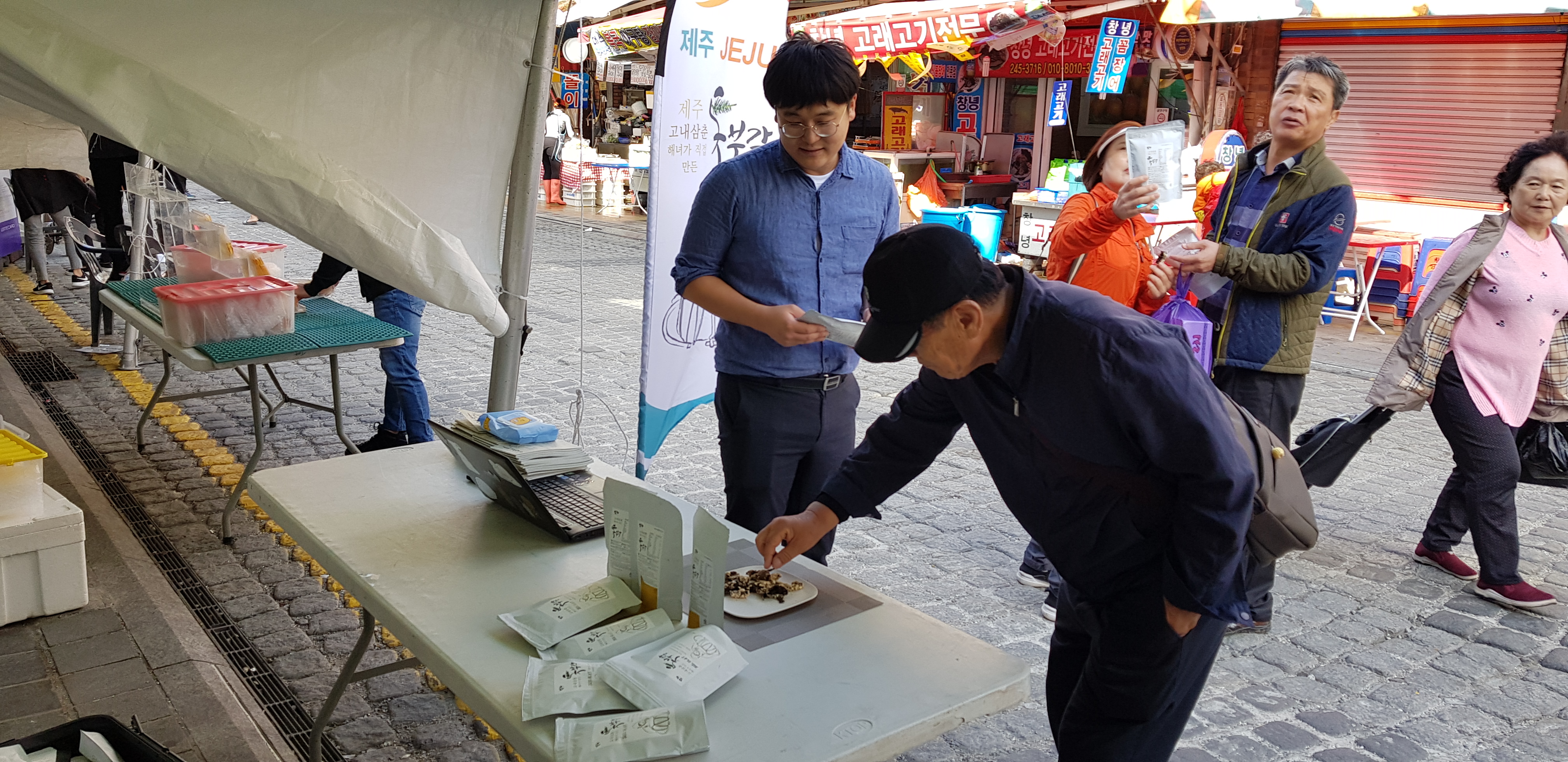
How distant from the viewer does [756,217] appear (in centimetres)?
313

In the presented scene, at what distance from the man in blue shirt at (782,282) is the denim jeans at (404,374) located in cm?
252

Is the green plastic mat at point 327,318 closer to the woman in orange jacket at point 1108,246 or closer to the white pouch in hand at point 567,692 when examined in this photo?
A: the woman in orange jacket at point 1108,246

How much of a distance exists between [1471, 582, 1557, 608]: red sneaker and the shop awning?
12952mm

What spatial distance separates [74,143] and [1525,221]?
19.3 ft

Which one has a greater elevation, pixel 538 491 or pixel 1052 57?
pixel 1052 57

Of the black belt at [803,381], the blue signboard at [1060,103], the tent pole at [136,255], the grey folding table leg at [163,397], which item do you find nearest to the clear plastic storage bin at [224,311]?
the grey folding table leg at [163,397]

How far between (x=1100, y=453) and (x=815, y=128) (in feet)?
4.74

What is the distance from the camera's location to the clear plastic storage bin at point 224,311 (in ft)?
15.0

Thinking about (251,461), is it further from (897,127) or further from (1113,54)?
(897,127)

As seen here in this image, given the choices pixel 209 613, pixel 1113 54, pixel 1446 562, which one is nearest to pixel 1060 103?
pixel 1113 54

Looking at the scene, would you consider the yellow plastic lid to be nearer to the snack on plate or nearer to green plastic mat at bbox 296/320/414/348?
green plastic mat at bbox 296/320/414/348

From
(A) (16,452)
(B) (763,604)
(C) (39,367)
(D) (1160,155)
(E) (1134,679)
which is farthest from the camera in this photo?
(C) (39,367)

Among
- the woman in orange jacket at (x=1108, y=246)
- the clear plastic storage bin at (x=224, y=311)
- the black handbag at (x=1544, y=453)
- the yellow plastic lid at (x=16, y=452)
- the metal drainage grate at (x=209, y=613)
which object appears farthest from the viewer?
the clear plastic storage bin at (x=224, y=311)

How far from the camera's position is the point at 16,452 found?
376 centimetres
